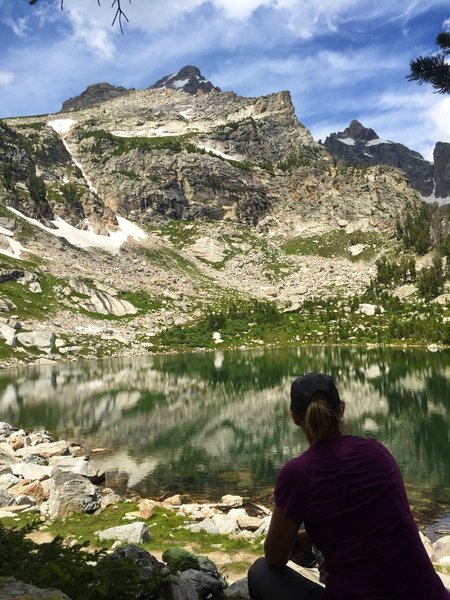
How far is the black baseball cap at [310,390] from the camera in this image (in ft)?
14.2

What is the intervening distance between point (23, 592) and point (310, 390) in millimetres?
3096

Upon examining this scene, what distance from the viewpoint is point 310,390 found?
4340mm

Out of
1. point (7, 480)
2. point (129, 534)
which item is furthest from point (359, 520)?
point (7, 480)

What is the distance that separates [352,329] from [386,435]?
2923 inches

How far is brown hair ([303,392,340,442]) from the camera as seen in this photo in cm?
418

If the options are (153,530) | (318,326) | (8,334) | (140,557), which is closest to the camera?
(140,557)

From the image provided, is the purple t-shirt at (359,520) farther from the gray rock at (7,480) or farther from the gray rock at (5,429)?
A: the gray rock at (5,429)

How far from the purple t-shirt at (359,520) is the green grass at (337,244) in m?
156

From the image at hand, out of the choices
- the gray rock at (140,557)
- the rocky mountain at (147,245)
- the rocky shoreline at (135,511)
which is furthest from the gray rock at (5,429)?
the rocky mountain at (147,245)

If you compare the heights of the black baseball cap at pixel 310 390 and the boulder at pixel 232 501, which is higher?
the black baseball cap at pixel 310 390

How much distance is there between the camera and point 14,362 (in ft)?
251

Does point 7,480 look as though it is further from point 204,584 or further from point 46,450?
point 204,584

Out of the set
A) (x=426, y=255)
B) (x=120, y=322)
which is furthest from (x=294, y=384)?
(x=426, y=255)

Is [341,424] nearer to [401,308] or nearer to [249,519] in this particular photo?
[249,519]
